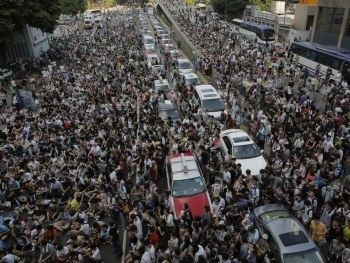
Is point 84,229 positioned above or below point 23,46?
above

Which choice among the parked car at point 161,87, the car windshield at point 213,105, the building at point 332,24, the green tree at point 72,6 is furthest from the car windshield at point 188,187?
the green tree at point 72,6

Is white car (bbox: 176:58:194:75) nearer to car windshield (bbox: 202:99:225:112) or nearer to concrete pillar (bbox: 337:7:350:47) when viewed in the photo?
car windshield (bbox: 202:99:225:112)

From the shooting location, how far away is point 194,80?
905 inches

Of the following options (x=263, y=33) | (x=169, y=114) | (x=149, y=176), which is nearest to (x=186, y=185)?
(x=149, y=176)

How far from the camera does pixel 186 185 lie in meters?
11.3

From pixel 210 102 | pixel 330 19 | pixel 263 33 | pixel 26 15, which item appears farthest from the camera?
pixel 263 33

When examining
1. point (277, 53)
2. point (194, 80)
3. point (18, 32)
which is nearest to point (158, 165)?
point (194, 80)

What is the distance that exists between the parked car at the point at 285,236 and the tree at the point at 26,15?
25.1 meters

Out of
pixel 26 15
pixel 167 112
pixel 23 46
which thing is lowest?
pixel 167 112

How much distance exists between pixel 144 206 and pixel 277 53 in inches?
1043

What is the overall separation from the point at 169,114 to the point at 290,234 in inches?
412

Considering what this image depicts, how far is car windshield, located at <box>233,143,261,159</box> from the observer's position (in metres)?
13.0

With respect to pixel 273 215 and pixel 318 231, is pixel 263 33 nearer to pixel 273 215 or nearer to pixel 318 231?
pixel 273 215

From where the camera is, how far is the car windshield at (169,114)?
690 inches
